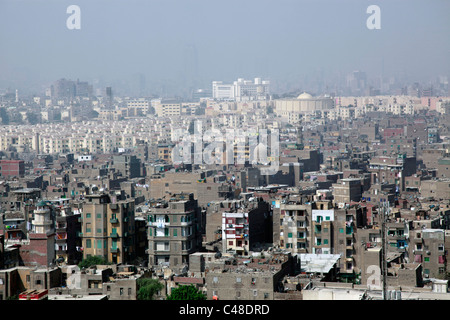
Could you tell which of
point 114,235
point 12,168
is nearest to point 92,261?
point 114,235

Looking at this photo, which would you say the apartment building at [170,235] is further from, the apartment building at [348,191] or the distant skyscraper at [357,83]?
the distant skyscraper at [357,83]

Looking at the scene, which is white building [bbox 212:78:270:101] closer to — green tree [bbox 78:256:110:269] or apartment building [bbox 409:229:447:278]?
green tree [bbox 78:256:110:269]

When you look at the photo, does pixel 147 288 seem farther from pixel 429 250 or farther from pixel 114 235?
pixel 429 250

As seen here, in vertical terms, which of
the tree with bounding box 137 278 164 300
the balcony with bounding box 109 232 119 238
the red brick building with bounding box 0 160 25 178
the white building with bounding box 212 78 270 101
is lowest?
the red brick building with bounding box 0 160 25 178

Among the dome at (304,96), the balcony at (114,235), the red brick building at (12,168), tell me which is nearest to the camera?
the balcony at (114,235)

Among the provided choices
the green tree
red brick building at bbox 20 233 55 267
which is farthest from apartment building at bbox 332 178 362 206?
red brick building at bbox 20 233 55 267

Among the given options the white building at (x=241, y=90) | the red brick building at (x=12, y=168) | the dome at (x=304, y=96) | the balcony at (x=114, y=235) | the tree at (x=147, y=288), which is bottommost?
the red brick building at (x=12, y=168)

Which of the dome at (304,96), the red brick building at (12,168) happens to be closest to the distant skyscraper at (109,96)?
the dome at (304,96)
